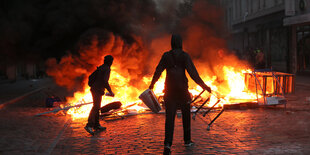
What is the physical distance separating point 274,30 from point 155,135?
2833cm

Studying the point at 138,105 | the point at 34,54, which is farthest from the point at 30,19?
the point at 138,105

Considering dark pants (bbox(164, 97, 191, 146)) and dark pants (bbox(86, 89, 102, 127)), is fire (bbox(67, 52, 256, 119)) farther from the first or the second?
dark pants (bbox(164, 97, 191, 146))

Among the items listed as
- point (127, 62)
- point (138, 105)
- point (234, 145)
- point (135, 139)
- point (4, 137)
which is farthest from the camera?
point (127, 62)

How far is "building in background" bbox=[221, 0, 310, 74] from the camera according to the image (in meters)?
25.3

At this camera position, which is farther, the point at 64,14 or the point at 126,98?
the point at 64,14

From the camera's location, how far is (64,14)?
13781 mm

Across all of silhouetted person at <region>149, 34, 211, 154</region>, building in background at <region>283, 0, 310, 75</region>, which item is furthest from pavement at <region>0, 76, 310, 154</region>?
building in background at <region>283, 0, 310, 75</region>

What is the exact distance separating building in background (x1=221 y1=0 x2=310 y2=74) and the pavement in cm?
1440

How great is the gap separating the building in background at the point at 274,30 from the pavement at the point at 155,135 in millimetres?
14398

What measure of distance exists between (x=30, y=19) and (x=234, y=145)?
11.3 m

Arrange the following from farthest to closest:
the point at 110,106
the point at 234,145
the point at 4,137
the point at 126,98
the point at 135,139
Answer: the point at 126,98
the point at 110,106
the point at 4,137
the point at 135,139
the point at 234,145

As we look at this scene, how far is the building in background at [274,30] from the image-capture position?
2530 cm

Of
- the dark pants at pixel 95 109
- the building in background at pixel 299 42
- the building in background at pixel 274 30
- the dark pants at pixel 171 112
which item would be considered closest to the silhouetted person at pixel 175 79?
the dark pants at pixel 171 112

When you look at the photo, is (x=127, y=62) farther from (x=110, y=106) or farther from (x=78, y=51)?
(x=110, y=106)
